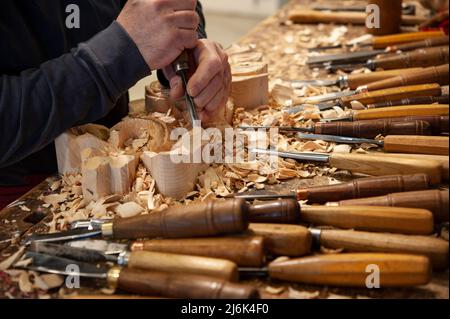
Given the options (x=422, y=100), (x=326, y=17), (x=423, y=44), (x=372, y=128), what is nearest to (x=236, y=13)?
(x=326, y=17)

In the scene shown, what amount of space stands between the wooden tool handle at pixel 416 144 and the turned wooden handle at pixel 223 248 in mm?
461

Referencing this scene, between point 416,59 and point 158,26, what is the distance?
0.88 meters

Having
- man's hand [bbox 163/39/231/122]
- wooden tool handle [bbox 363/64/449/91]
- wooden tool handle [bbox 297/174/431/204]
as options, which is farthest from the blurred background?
wooden tool handle [bbox 297/174/431/204]

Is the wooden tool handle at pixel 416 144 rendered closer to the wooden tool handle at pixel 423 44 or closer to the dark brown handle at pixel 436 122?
the dark brown handle at pixel 436 122

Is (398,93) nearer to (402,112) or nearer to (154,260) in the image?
(402,112)

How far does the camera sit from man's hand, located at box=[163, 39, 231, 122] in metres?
1.26

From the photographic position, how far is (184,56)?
1275mm

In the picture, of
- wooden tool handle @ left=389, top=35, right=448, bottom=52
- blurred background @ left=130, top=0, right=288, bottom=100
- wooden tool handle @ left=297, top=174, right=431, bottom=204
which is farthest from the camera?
blurred background @ left=130, top=0, right=288, bottom=100

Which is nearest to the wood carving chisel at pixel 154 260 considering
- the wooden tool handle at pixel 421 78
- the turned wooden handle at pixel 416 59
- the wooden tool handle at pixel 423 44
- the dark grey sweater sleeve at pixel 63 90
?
the dark grey sweater sleeve at pixel 63 90

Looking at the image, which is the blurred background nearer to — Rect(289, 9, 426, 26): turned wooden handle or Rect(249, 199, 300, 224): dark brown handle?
Rect(289, 9, 426, 26): turned wooden handle

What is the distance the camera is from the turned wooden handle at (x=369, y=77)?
5.11ft

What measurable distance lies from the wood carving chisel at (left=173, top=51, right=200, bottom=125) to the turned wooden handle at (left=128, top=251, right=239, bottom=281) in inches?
18.5
